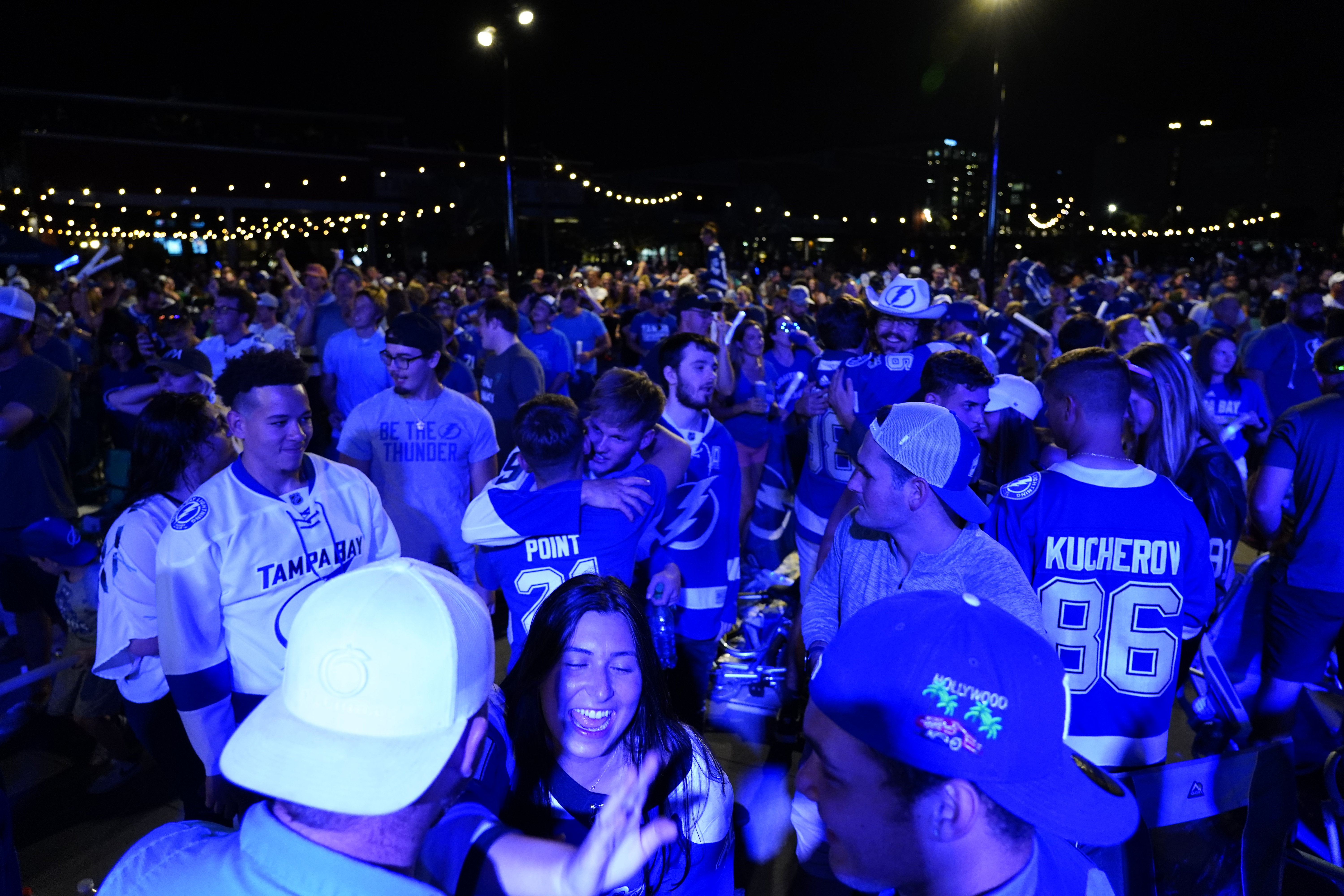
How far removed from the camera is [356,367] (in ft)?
21.4

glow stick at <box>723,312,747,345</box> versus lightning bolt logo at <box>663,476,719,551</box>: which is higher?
glow stick at <box>723,312,747,345</box>

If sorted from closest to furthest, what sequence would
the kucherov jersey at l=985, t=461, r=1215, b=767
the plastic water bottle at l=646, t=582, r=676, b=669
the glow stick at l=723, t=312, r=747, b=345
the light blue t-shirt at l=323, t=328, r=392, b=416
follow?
the kucherov jersey at l=985, t=461, r=1215, b=767
the plastic water bottle at l=646, t=582, r=676, b=669
the light blue t-shirt at l=323, t=328, r=392, b=416
the glow stick at l=723, t=312, r=747, b=345

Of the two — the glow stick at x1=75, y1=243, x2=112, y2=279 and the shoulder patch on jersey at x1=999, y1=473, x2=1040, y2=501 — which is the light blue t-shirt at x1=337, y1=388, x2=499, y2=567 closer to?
the shoulder patch on jersey at x1=999, y1=473, x2=1040, y2=501

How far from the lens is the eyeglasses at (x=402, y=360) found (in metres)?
4.41

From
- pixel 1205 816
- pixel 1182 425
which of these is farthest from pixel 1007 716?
pixel 1182 425

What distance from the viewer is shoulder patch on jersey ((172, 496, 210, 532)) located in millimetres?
2625

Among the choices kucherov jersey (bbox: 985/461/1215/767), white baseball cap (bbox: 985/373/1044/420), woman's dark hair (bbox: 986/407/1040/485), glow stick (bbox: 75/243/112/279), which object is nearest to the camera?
kucherov jersey (bbox: 985/461/1215/767)

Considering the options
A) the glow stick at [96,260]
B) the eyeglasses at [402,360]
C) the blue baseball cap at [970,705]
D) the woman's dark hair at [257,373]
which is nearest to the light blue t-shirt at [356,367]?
the eyeglasses at [402,360]

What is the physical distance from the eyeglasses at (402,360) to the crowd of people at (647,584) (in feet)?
0.13

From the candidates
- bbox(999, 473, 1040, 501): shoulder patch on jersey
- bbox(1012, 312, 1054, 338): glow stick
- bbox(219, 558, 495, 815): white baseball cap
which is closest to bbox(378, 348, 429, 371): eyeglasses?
bbox(999, 473, 1040, 501): shoulder patch on jersey

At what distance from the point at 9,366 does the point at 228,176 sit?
40.9 metres

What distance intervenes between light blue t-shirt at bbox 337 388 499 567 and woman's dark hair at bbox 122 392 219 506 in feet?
4.30

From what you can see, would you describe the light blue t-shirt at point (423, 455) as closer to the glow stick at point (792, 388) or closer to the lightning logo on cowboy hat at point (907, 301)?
the lightning logo on cowboy hat at point (907, 301)

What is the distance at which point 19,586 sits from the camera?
4547 millimetres
